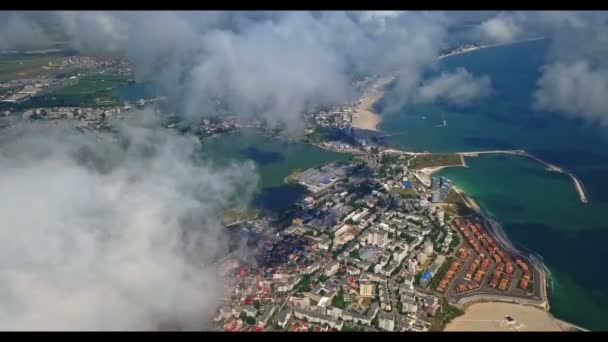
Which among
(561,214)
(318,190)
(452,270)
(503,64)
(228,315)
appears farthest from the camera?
(503,64)

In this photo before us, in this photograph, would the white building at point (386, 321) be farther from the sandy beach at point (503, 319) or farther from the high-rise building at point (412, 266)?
the high-rise building at point (412, 266)

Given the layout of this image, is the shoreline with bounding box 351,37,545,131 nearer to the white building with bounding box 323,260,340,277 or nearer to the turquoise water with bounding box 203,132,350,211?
the turquoise water with bounding box 203,132,350,211

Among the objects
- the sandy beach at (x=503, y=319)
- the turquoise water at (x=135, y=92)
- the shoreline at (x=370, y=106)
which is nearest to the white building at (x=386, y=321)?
the sandy beach at (x=503, y=319)

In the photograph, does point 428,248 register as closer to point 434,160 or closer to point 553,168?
point 434,160

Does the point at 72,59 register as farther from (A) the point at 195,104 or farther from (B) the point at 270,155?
(B) the point at 270,155

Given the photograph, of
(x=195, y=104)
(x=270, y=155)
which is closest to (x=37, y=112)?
(x=195, y=104)

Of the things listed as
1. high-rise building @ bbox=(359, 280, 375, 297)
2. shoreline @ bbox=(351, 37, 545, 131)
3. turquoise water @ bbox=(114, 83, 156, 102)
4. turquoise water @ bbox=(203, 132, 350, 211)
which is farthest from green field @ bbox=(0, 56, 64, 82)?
high-rise building @ bbox=(359, 280, 375, 297)
